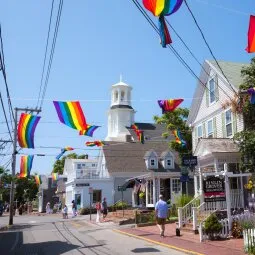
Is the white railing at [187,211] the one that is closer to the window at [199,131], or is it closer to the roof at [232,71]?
the roof at [232,71]

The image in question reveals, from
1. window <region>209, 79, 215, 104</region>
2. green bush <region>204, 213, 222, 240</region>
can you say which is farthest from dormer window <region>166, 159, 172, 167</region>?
green bush <region>204, 213, 222, 240</region>

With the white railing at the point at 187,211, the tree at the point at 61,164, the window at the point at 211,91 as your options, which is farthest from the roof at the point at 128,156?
the tree at the point at 61,164

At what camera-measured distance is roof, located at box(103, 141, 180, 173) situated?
4441 centimetres

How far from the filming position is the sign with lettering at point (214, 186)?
1652 cm

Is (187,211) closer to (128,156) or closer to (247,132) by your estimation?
(247,132)

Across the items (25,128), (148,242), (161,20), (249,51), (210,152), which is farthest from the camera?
(25,128)

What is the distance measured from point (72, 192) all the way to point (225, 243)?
112 feet

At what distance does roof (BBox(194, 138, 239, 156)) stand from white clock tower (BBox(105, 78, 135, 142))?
40.2 m

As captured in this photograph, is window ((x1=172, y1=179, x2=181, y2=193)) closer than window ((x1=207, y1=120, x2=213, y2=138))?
No

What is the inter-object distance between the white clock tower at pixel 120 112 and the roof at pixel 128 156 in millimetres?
13852

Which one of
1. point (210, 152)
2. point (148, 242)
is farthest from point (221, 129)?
point (148, 242)

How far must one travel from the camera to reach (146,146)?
4875 cm

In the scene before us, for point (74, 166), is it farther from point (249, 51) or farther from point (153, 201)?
point (249, 51)

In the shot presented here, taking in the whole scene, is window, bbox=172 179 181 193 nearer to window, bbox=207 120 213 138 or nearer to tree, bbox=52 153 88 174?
window, bbox=207 120 213 138
